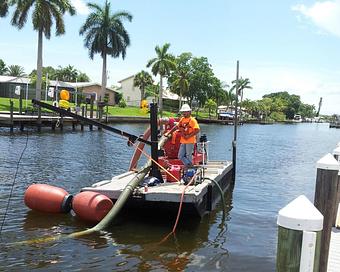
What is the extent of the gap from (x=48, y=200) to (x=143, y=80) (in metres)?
91.3

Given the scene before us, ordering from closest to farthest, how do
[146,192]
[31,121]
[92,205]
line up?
[92,205] < [146,192] < [31,121]

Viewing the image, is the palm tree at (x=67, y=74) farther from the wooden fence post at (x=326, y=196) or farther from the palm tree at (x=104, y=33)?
the wooden fence post at (x=326, y=196)

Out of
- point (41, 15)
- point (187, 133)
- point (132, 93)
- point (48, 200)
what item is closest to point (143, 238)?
point (48, 200)

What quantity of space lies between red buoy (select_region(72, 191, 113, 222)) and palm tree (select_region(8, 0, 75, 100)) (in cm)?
4203

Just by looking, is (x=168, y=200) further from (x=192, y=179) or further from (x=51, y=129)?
(x=51, y=129)

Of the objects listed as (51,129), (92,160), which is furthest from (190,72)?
(92,160)

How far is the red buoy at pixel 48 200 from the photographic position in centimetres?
1136

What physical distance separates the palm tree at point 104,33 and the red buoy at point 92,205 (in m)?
57.5

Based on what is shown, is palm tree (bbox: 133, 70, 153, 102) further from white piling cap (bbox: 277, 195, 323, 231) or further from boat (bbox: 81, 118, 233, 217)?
white piling cap (bbox: 277, 195, 323, 231)

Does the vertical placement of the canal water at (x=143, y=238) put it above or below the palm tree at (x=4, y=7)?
below

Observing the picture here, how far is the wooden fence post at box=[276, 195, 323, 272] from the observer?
306cm

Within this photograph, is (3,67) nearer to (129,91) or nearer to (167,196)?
(129,91)

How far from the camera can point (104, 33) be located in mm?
67188

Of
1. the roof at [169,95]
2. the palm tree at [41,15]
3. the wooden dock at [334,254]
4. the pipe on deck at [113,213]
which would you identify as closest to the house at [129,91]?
the roof at [169,95]
